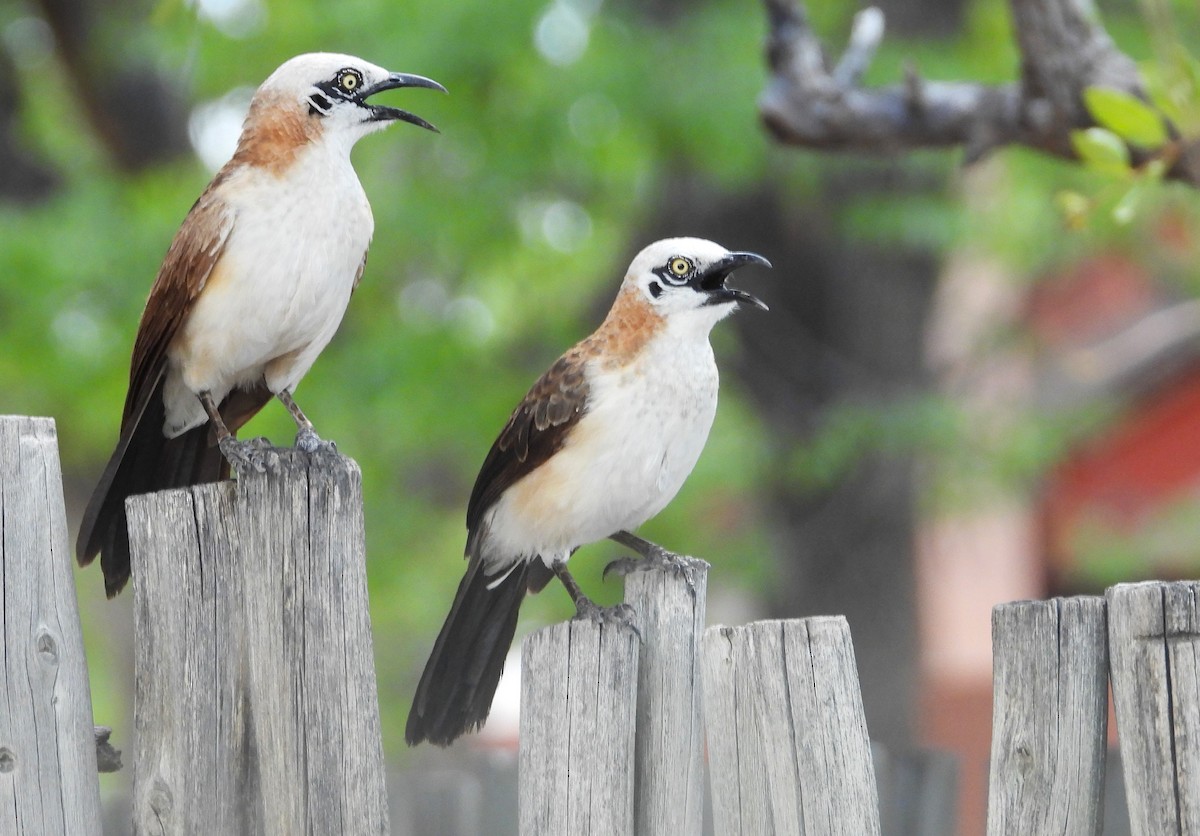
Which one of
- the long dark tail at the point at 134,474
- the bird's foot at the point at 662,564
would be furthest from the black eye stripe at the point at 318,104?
the bird's foot at the point at 662,564

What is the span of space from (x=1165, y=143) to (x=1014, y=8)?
1037 mm

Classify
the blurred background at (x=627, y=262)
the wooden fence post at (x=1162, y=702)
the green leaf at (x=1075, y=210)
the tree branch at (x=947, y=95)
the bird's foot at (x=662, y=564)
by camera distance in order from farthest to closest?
the blurred background at (x=627, y=262), the tree branch at (x=947, y=95), the green leaf at (x=1075, y=210), the bird's foot at (x=662, y=564), the wooden fence post at (x=1162, y=702)

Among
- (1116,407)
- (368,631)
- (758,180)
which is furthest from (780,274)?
(368,631)

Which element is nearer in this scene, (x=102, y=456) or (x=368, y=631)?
(x=368, y=631)

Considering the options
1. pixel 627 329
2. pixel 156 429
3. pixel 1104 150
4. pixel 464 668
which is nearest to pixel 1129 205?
pixel 1104 150

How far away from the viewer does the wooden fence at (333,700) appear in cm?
239

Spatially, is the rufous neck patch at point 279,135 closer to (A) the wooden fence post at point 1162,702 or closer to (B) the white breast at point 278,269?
(B) the white breast at point 278,269

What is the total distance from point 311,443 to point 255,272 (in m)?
0.44

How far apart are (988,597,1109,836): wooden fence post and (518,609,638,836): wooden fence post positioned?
704mm

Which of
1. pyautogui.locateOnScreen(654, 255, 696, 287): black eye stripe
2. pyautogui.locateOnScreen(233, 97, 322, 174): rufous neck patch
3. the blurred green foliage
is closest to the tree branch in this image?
pyautogui.locateOnScreen(654, 255, 696, 287): black eye stripe

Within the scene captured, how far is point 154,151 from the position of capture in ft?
30.7

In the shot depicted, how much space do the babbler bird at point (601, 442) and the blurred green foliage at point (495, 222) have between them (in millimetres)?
3587

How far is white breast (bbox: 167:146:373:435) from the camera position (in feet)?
10.3

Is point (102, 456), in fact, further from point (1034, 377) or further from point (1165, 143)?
point (1165, 143)
